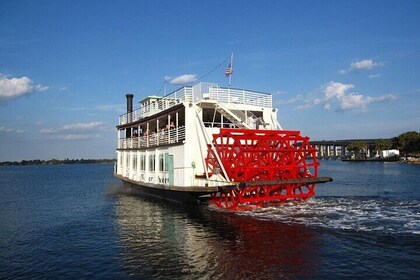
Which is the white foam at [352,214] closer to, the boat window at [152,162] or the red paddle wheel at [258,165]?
the red paddle wheel at [258,165]

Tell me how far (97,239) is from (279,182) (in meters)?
7.83

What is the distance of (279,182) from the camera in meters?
16.1

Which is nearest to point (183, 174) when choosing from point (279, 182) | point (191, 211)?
point (191, 211)

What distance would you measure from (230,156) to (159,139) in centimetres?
576

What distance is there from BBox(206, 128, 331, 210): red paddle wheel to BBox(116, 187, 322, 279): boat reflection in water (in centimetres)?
133

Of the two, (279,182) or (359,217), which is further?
(279,182)

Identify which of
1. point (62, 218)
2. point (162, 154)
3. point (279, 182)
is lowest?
point (62, 218)

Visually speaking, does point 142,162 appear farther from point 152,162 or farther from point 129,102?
point 129,102

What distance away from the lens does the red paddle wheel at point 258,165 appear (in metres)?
16.5

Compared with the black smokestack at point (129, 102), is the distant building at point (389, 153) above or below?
below

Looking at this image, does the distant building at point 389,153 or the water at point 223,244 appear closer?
the water at point 223,244

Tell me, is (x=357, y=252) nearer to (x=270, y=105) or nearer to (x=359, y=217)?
(x=359, y=217)

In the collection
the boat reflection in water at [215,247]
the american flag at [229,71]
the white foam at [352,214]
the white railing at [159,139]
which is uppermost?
the american flag at [229,71]

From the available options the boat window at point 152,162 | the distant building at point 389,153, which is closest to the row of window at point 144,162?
the boat window at point 152,162
